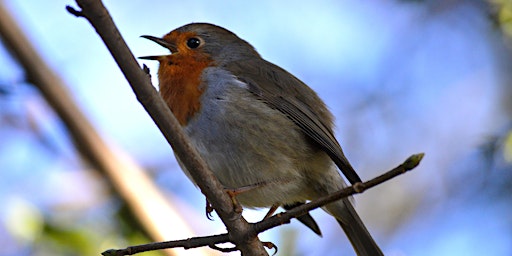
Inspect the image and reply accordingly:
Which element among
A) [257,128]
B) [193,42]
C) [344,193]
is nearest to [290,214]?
[344,193]

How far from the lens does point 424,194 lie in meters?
7.29

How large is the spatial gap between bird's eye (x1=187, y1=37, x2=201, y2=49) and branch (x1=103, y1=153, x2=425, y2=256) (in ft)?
5.43

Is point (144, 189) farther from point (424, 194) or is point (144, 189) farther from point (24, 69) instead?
point (424, 194)

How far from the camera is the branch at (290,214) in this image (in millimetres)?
2438

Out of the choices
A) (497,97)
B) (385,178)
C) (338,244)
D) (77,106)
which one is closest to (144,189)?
(77,106)

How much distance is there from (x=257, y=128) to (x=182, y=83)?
489mm

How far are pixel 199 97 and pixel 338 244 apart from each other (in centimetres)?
350

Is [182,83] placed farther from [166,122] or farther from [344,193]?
[344,193]

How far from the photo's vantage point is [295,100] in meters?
4.25

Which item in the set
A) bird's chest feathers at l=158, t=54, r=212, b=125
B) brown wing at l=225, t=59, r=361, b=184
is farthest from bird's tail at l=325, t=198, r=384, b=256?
bird's chest feathers at l=158, t=54, r=212, b=125

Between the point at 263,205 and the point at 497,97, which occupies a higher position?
the point at 497,97

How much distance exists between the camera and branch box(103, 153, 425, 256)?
2438 mm

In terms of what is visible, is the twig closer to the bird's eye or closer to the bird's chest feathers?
the bird's chest feathers

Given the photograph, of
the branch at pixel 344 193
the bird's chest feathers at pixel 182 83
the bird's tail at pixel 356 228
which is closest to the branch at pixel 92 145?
the bird's chest feathers at pixel 182 83
